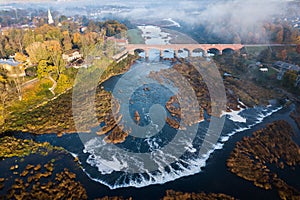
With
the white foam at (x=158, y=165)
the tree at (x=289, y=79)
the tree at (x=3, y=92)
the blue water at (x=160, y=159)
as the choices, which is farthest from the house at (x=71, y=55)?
the tree at (x=289, y=79)

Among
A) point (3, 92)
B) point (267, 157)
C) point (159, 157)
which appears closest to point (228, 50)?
point (267, 157)

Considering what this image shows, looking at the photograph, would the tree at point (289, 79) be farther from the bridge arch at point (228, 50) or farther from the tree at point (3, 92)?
the tree at point (3, 92)

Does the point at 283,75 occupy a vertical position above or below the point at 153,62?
above

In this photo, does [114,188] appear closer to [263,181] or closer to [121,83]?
[263,181]

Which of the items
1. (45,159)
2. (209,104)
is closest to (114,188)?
(45,159)

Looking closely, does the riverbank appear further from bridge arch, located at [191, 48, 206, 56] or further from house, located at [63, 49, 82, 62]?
bridge arch, located at [191, 48, 206, 56]

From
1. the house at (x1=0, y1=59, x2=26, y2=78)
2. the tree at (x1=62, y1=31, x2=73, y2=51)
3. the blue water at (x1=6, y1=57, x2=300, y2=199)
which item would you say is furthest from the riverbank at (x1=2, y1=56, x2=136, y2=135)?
the tree at (x1=62, y1=31, x2=73, y2=51)

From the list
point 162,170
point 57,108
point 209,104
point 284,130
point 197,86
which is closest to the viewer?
point 162,170
